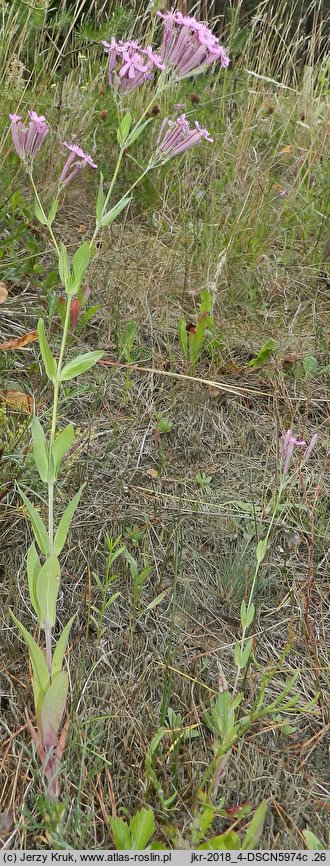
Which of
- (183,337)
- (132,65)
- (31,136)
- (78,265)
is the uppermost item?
(132,65)

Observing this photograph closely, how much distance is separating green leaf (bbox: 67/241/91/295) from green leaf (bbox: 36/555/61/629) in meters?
0.55

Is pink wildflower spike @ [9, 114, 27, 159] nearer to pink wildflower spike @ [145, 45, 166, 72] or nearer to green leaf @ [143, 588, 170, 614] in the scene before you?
pink wildflower spike @ [145, 45, 166, 72]

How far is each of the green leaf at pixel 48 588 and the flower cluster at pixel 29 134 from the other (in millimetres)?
989

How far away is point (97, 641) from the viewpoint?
1.61m

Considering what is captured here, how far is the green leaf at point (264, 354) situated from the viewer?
2328mm

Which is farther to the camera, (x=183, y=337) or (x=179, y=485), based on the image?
(x=183, y=337)

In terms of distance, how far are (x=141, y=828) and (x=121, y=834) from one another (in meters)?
0.03

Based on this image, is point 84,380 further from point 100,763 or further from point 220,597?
point 100,763

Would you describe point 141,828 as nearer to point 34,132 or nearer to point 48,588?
point 48,588

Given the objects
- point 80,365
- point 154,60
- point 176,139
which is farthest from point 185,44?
point 80,365

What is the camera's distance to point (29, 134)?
1.74 m

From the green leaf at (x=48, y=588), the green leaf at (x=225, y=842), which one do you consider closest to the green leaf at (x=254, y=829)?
the green leaf at (x=225, y=842)

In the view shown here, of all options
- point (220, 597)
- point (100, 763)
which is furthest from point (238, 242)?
point (100, 763)

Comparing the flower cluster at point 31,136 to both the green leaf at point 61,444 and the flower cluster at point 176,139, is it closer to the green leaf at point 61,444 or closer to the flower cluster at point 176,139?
the flower cluster at point 176,139
